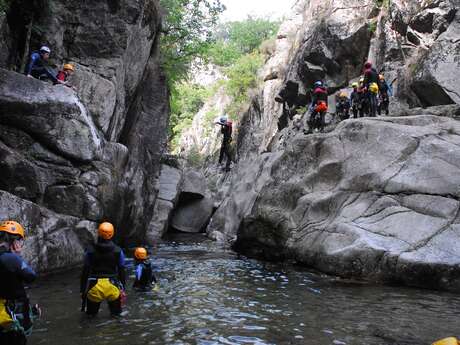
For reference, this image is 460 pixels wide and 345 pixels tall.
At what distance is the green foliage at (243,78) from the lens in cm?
4706

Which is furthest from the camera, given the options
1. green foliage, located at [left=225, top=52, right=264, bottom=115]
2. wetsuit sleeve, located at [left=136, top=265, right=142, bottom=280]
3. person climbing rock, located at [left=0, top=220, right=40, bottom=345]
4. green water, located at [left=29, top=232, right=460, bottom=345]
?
green foliage, located at [left=225, top=52, right=264, bottom=115]

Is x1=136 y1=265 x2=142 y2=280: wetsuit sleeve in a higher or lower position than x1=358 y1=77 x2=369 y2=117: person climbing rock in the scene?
lower

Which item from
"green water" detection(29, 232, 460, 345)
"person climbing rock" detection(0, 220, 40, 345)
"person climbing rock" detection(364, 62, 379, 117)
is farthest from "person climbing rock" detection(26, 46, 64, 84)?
"person climbing rock" detection(364, 62, 379, 117)

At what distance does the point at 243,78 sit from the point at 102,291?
41.3 meters

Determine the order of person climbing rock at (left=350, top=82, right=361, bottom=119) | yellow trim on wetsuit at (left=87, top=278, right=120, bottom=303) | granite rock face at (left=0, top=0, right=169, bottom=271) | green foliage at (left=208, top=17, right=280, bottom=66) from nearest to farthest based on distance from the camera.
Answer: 1. yellow trim on wetsuit at (left=87, top=278, right=120, bottom=303)
2. granite rock face at (left=0, top=0, right=169, bottom=271)
3. person climbing rock at (left=350, top=82, right=361, bottom=119)
4. green foliage at (left=208, top=17, right=280, bottom=66)

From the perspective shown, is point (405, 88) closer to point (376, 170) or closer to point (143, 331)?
point (376, 170)

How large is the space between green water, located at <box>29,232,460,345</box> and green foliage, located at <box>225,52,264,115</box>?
3645 cm

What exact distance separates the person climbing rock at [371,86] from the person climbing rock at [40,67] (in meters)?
12.0

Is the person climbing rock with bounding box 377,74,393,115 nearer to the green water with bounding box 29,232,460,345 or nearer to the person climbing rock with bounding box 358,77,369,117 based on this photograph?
the person climbing rock with bounding box 358,77,369,117

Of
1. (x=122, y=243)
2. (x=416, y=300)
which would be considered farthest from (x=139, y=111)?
(x=416, y=300)

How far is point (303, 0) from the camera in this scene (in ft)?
140

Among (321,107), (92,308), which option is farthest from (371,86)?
(92,308)

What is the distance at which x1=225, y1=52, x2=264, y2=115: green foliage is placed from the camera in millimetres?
47062

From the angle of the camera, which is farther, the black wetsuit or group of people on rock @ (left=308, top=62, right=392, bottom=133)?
group of people on rock @ (left=308, top=62, right=392, bottom=133)
